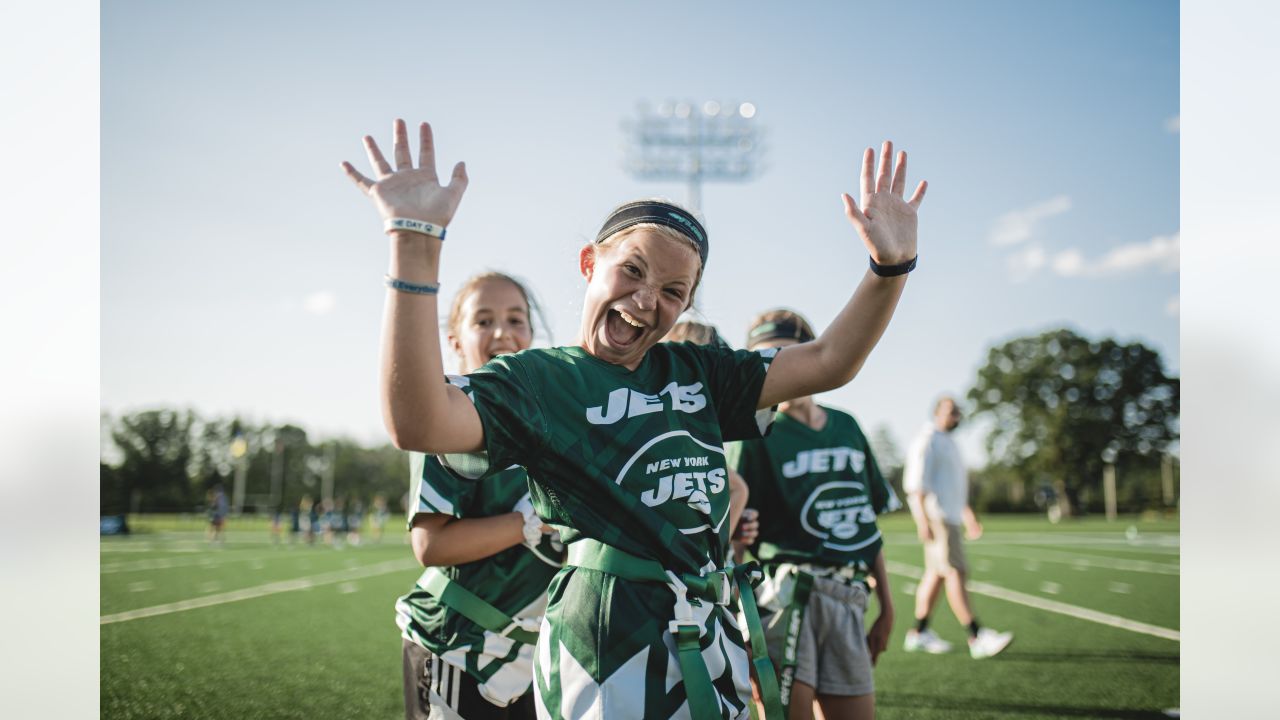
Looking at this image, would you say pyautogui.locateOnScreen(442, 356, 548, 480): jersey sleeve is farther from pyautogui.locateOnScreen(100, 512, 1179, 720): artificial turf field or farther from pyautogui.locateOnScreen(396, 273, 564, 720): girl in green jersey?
pyautogui.locateOnScreen(100, 512, 1179, 720): artificial turf field

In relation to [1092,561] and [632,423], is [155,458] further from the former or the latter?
[632,423]

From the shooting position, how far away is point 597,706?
1604 millimetres

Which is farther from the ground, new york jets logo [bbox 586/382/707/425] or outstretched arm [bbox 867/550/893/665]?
new york jets logo [bbox 586/382/707/425]

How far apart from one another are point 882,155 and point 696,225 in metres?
0.52

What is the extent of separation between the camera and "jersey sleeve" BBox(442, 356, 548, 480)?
1.57 meters

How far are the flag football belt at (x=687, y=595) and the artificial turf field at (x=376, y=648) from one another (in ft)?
14.8

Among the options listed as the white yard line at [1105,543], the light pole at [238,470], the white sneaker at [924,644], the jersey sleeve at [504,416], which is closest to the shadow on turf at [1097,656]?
the white sneaker at [924,644]

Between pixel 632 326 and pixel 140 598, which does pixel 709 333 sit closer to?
pixel 632 326

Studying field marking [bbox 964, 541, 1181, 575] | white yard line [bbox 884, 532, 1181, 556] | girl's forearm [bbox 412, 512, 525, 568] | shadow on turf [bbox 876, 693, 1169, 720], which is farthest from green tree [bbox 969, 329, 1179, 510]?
girl's forearm [bbox 412, 512, 525, 568]

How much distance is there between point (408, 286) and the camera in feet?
4.43

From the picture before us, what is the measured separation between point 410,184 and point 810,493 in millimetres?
2687

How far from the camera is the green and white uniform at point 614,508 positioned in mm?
1632

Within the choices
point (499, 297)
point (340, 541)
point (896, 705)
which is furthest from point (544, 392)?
point (340, 541)

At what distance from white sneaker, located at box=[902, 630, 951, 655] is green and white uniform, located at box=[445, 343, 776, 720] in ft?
22.7
